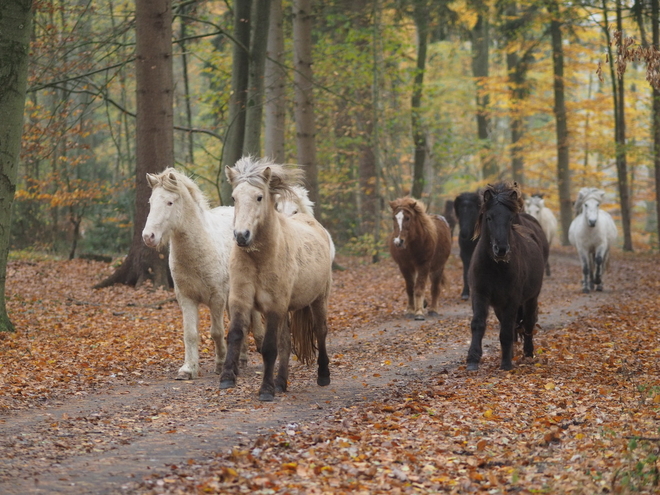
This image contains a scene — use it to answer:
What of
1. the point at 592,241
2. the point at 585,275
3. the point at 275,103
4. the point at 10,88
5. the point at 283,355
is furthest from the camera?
the point at 275,103

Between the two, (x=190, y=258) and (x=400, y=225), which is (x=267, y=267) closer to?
(x=190, y=258)

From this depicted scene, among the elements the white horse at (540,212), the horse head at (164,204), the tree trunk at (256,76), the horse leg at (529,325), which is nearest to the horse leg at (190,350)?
the horse head at (164,204)

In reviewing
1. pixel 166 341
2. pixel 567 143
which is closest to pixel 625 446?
pixel 166 341

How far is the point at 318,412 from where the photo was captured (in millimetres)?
6688

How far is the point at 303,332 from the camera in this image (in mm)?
8250

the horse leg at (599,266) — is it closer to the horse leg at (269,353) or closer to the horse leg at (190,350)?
the horse leg at (190,350)

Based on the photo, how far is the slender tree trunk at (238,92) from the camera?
56.2 feet

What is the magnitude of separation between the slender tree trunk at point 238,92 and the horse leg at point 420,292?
525cm

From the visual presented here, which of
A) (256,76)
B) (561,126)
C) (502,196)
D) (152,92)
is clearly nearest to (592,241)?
(256,76)

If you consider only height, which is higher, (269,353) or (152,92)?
(152,92)

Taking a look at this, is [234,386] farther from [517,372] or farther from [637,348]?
[637,348]

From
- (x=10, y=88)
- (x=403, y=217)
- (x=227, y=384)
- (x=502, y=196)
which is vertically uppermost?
(x=10, y=88)

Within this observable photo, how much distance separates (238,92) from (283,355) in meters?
11.2

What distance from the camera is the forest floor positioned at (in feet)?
15.3
